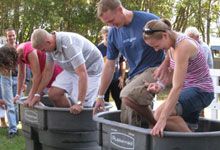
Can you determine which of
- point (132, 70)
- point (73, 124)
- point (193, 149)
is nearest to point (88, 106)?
point (73, 124)

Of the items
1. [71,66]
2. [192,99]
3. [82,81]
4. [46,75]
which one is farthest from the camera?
[46,75]

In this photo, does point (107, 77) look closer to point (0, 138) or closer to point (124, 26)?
point (124, 26)

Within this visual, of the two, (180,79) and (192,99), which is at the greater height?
(180,79)

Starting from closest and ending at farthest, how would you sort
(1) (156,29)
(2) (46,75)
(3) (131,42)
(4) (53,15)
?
(1) (156,29) → (3) (131,42) → (2) (46,75) → (4) (53,15)

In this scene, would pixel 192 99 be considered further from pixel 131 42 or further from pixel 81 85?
pixel 81 85

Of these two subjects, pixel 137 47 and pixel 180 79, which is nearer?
pixel 180 79

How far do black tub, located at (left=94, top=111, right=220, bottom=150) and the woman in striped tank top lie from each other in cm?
8

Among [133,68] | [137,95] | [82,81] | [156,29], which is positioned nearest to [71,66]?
Result: [82,81]

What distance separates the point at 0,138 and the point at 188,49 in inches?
159

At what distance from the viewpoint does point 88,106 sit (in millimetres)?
4641

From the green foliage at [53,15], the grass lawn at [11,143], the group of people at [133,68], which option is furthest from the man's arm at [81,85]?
the green foliage at [53,15]

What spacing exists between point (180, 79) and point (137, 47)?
94 centimetres

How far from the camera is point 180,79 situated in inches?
115

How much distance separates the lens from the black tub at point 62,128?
428cm
